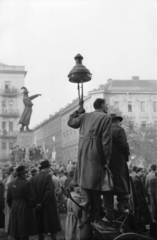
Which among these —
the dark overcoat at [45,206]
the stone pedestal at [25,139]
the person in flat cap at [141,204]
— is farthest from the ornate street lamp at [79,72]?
the stone pedestal at [25,139]

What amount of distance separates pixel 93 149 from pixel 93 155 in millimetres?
73

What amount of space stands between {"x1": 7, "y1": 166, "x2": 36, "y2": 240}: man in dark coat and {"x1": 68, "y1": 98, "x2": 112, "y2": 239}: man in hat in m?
1.79

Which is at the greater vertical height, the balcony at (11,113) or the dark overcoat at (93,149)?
the balcony at (11,113)

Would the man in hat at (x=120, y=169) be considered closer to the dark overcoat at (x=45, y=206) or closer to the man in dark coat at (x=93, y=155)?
the man in dark coat at (x=93, y=155)

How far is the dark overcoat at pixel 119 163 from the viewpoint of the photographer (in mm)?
4625

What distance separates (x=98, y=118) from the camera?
433 cm

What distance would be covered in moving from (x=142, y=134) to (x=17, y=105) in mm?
17637

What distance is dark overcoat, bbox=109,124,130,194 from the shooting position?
4625mm

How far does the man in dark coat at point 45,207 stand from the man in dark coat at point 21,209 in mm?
384

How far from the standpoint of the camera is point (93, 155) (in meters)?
4.18

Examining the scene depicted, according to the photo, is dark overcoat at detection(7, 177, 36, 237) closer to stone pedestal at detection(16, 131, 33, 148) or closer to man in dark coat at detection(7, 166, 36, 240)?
man in dark coat at detection(7, 166, 36, 240)

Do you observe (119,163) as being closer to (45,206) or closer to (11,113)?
(45,206)

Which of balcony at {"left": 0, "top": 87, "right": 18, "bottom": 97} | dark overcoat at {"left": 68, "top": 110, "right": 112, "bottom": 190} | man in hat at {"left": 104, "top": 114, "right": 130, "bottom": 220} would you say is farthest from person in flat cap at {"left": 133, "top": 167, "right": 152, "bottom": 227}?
balcony at {"left": 0, "top": 87, "right": 18, "bottom": 97}

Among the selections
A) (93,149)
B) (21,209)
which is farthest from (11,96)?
(93,149)
